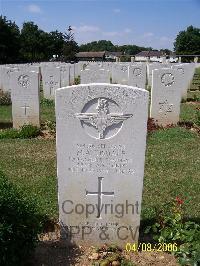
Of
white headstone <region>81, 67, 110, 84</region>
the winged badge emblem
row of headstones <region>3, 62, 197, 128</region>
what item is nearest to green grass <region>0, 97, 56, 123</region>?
row of headstones <region>3, 62, 197, 128</region>

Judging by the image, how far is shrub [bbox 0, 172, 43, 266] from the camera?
3.81 metres

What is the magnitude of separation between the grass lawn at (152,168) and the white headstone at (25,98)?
125cm

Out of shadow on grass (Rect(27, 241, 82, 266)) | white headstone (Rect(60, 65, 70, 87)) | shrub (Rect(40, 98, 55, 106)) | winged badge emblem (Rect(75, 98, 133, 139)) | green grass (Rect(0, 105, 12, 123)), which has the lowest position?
shadow on grass (Rect(27, 241, 82, 266))

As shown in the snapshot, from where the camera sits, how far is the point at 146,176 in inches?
286

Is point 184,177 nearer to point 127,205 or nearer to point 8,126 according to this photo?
point 127,205

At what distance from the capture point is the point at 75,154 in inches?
176

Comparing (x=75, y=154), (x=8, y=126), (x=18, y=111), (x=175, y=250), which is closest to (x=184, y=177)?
(x=175, y=250)

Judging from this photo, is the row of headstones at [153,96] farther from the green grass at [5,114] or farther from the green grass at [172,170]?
the green grass at [5,114]

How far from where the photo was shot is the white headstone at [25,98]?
10.3m

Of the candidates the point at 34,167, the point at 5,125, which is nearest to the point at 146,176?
the point at 34,167

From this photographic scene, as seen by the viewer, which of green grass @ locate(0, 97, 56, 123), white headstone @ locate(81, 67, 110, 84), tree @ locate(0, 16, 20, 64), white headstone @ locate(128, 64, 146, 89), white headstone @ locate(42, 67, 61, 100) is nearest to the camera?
green grass @ locate(0, 97, 56, 123)

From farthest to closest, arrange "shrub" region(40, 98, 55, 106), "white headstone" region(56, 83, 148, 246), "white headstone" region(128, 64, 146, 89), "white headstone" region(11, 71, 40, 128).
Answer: "shrub" region(40, 98, 55, 106) < "white headstone" region(128, 64, 146, 89) < "white headstone" region(11, 71, 40, 128) < "white headstone" region(56, 83, 148, 246)

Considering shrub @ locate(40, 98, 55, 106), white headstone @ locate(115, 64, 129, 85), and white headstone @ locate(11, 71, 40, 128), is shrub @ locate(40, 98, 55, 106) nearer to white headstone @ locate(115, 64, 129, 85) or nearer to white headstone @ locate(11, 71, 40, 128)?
white headstone @ locate(115, 64, 129, 85)

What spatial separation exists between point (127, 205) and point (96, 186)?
420 mm
